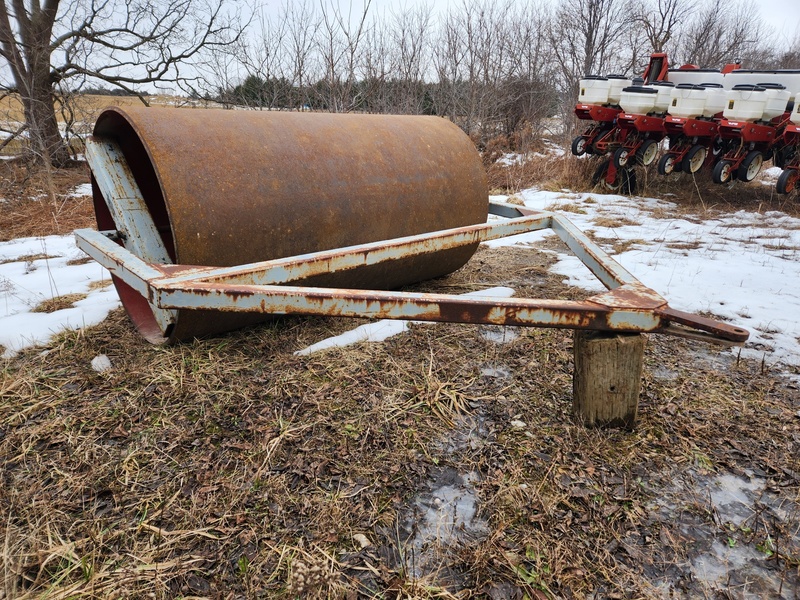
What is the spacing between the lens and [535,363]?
2479 mm

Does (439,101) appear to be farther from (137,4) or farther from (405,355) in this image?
(405,355)

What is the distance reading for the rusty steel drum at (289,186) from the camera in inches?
83.7

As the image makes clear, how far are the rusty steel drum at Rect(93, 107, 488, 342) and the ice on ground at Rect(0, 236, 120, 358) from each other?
39cm

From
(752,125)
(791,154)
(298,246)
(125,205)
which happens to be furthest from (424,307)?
(791,154)

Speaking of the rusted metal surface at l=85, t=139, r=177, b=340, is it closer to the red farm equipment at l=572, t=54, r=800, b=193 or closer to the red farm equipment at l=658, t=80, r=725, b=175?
the red farm equipment at l=572, t=54, r=800, b=193

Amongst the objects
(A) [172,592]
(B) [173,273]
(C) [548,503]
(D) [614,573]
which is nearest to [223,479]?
(A) [172,592]

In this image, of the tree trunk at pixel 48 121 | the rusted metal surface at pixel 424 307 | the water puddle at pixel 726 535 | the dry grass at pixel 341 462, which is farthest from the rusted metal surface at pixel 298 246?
the tree trunk at pixel 48 121

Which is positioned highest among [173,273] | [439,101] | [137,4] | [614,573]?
[137,4]

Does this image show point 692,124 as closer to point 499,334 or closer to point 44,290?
point 499,334

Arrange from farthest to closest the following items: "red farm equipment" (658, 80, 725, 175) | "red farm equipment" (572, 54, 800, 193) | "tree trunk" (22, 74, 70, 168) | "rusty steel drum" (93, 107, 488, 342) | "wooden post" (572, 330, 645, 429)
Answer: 1. "tree trunk" (22, 74, 70, 168)
2. "red farm equipment" (658, 80, 725, 175)
3. "red farm equipment" (572, 54, 800, 193)
4. "rusty steel drum" (93, 107, 488, 342)
5. "wooden post" (572, 330, 645, 429)

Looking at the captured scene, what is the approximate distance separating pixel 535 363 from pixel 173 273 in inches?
66.8

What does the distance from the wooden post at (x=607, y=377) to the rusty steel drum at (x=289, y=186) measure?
4.40ft

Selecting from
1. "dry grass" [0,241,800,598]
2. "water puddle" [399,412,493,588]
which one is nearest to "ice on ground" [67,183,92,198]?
"dry grass" [0,241,800,598]

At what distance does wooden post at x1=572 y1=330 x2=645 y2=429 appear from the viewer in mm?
1727
